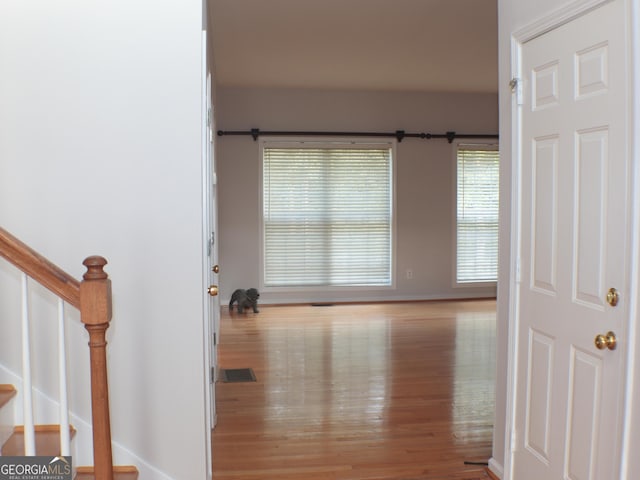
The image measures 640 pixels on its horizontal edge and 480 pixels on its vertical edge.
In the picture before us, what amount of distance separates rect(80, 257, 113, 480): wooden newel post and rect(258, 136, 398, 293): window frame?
19.9 feet

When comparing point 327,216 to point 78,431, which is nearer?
point 78,431

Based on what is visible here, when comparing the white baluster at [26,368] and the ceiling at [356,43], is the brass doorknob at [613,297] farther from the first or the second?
the ceiling at [356,43]

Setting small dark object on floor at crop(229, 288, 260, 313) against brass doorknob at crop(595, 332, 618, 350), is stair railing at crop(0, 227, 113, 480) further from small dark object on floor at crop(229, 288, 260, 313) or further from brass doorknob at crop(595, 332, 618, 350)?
small dark object on floor at crop(229, 288, 260, 313)

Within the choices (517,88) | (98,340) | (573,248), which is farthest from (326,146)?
(98,340)

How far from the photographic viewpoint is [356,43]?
5723 mm

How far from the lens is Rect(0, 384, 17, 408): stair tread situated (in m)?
2.37

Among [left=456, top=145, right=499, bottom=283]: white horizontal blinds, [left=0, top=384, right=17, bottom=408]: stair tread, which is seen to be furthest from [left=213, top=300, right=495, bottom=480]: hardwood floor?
[left=456, top=145, right=499, bottom=283]: white horizontal blinds

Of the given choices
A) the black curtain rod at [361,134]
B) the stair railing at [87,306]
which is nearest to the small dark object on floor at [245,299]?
the black curtain rod at [361,134]

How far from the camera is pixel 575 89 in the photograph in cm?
231

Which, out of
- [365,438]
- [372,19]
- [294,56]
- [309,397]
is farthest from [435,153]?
[365,438]

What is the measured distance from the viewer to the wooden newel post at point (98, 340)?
77.5 inches

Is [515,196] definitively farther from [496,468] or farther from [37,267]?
[37,267]

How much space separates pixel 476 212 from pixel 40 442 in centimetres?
712

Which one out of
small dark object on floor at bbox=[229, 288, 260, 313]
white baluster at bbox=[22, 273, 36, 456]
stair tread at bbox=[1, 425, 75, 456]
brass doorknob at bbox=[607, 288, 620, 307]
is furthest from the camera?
small dark object on floor at bbox=[229, 288, 260, 313]
